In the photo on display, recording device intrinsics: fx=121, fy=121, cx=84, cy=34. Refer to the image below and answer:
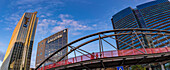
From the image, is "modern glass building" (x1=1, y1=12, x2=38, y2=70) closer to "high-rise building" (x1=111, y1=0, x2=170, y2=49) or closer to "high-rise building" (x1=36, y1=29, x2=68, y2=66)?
"high-rise building" (x1=36, y1=29, x2=68, y2=66)

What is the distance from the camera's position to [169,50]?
752 inches

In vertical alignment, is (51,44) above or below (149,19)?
below

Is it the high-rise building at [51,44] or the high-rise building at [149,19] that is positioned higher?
the high-rise building at [149,19]

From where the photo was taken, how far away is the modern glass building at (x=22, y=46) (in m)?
82.4

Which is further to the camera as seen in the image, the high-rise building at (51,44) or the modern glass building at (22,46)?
the high-rise building at (51,44)

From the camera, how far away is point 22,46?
90.9 m

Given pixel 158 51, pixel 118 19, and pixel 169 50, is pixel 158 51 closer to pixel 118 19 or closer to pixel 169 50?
pixel 169 50

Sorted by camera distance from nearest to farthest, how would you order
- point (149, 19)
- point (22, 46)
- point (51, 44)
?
point (22, 46)
point (149, 19)
point (51, 44)

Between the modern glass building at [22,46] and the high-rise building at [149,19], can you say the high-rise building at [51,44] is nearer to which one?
the modern glass building at [22,46]

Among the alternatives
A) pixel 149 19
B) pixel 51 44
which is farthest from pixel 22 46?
pixel 149 19

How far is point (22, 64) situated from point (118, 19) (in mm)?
113116

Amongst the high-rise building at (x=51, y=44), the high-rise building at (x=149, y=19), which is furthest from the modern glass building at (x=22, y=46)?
the high-rise building at (x=149, y=19)

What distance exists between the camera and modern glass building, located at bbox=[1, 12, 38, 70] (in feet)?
270

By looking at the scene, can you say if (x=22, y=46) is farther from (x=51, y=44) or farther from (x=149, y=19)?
(x=149, y=19)
